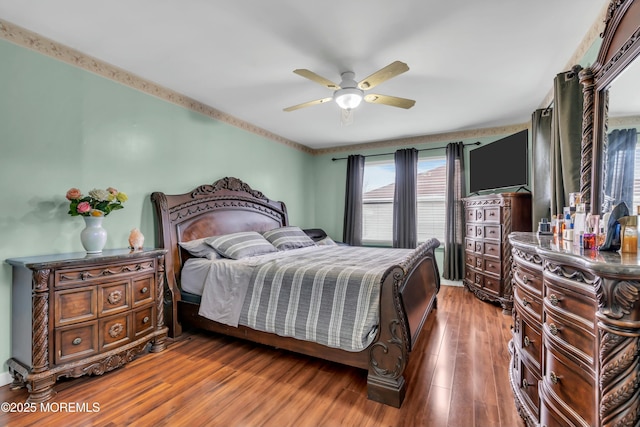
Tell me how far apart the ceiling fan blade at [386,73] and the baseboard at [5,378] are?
11.4 feet

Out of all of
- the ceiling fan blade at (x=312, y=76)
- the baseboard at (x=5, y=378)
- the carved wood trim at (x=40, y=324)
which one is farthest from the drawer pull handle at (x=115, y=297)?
the ceiling fan blade at (x=312, y=76)

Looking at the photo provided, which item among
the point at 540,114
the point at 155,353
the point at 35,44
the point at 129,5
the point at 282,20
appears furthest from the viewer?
the point at 540,114

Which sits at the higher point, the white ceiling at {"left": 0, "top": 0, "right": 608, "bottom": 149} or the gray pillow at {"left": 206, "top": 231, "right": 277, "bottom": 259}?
the white ceiling at {"left": 0, "top": 0, "right": 608, "bottom": 149}

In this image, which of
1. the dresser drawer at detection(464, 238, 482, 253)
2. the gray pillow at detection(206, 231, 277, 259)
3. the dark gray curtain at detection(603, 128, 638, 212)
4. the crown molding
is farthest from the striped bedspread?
the dresser drawer at detection(464, 238, 482, 253)

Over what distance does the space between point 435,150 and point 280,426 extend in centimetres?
464

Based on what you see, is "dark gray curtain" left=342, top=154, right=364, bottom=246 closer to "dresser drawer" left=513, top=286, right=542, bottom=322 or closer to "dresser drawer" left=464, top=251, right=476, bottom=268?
"dresser drawer" left=464, top=251, right=476, bottom=268

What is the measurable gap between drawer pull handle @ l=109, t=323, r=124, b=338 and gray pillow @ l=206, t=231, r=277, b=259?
3.62ft

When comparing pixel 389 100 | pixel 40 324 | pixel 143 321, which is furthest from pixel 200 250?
pixel 389 100

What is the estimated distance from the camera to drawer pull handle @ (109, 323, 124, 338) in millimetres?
2205

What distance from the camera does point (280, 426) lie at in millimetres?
1638

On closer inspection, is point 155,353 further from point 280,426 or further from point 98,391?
point 280,426

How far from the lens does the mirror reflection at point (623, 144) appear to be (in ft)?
4.81

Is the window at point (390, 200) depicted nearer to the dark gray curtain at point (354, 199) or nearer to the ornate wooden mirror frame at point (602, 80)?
the dark gray curtain at point (354, 199)

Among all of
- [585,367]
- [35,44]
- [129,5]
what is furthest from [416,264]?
[35,44]
